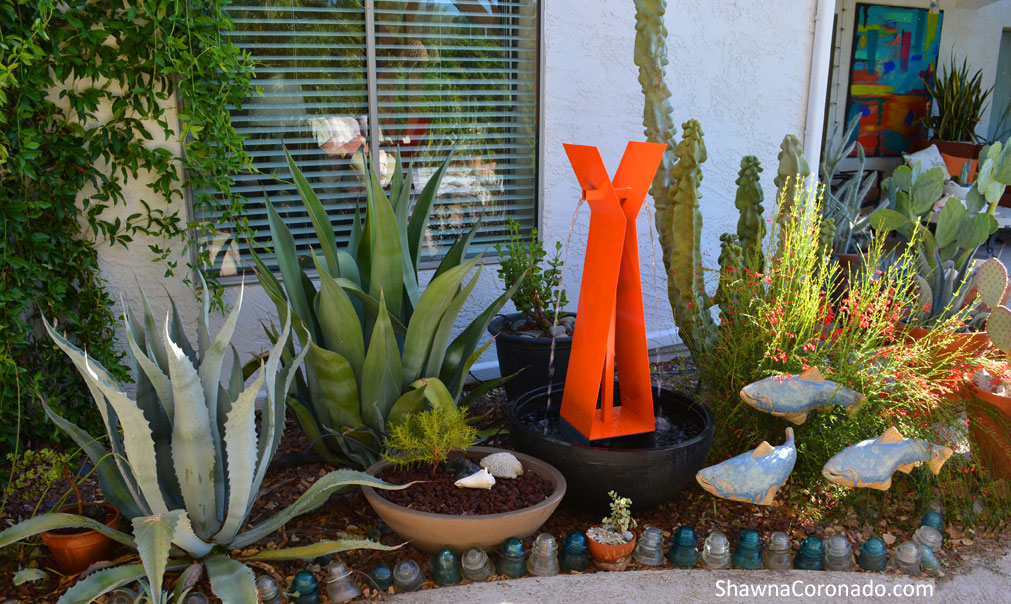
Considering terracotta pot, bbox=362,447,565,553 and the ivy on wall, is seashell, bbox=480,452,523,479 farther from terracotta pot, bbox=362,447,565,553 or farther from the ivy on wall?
the ivy on wall

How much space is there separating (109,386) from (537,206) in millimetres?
2623

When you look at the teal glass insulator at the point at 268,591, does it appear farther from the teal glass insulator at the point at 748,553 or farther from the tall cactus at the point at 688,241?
the tall cactus at the point at 688,241

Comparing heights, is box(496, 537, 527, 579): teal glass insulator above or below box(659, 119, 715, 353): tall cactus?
below

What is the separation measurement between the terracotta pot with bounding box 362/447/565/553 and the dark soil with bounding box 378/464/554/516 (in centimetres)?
5

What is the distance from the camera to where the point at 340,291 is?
2.45 metres

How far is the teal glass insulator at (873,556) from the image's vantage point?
2264 mm

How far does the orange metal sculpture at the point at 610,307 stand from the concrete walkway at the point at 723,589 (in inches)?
20.8

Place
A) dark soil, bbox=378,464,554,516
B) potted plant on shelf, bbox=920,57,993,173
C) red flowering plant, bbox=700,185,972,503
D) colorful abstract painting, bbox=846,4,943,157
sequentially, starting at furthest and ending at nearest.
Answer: colorful abstract painting, bbox=846,4,943,157 → potted plant on shelf, bbox=920,57,993,173 → red flowering plant, bbox=700,185,972,503 → dark soil, bbox=378,464,554,516

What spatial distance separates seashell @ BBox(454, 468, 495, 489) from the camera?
2.26 m

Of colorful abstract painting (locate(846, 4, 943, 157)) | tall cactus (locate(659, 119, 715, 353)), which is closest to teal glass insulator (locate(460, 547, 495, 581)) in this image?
tall cactus (locate(659, 119, 715, 353))

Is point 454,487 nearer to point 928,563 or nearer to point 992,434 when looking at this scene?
point 928,563

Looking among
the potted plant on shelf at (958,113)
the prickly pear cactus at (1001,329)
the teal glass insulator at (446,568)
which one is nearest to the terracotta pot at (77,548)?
the teal glass insulator at (446,568)

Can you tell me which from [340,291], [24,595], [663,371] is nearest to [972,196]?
[663,371]

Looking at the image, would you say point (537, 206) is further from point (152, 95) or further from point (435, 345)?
point (152, 95)
